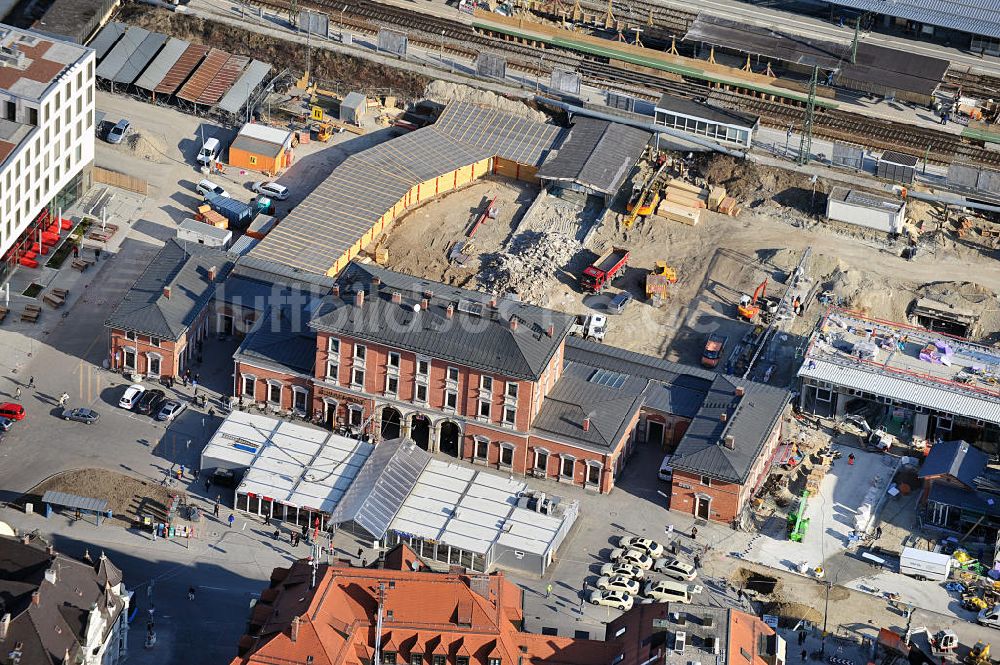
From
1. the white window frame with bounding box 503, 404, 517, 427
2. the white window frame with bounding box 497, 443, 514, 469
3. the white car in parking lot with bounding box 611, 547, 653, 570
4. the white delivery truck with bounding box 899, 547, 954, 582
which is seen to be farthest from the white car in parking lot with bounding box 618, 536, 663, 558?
the white delivery truck with bounding box 899, 547, 954, 582

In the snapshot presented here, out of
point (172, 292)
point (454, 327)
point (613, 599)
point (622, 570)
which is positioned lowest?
point (613, 599)

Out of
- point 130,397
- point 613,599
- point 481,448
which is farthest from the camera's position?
point 130,397

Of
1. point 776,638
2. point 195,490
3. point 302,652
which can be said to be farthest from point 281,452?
point 776,638

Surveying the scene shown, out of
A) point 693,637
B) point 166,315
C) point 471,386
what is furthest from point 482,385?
point 693,637

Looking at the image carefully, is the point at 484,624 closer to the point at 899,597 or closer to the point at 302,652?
the point at 302,652

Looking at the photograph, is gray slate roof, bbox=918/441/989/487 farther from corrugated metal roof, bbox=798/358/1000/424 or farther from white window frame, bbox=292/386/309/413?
white window frame, bbox=292/386/309/413

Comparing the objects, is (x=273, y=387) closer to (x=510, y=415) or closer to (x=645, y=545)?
(x=510, y=415)
